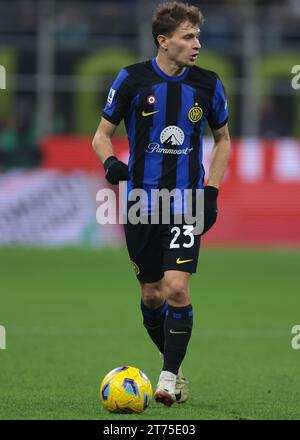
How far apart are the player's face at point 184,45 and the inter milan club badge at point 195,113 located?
0.27m

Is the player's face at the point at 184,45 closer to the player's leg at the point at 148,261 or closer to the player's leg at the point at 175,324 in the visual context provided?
the player's leg at the point at 148,261

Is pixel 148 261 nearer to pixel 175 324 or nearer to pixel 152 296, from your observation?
pixel 152 296

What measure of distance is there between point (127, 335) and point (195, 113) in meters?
4.03

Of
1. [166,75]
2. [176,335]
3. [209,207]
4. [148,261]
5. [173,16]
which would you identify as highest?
[173,16]

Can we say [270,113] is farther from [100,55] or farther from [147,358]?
[147,358]

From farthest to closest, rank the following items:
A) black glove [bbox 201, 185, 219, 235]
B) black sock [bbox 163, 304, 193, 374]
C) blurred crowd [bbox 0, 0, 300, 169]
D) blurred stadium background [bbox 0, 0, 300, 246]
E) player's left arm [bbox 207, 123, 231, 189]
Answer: blurred crowd [bbox 0, 0, 300, 169]
blurred stadium background [bbox 0, 0, 300, 246]
player's left arm [bbox 207, 123, 231, 189]
black glove [bbox 201, 185, 219, 235]
black sock [bbox 163, 304, 193, 374]

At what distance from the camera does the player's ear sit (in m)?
7.22

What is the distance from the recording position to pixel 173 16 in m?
7.21

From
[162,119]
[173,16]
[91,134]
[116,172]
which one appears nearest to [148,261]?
[116,172]

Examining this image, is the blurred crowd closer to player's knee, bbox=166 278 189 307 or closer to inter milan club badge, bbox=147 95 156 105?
inter milan club badge, bbox=147 95 156 105

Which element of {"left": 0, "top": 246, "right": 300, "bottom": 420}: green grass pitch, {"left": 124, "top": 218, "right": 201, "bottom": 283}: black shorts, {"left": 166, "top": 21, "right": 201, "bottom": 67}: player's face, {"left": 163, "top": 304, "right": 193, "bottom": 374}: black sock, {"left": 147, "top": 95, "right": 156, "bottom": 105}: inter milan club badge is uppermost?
{"left": 166, "top": 21, "right": 201, "bottom": 67}: player's face

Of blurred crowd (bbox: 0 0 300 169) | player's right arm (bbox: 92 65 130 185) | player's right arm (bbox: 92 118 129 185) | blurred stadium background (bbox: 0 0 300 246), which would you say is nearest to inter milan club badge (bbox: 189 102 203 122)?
player's right arm (bbox: 92 65 130 185)
